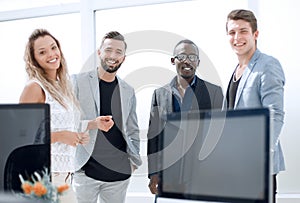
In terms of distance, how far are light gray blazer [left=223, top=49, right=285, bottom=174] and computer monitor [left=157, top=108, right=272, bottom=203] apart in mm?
815

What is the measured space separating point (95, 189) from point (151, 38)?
4.26ft

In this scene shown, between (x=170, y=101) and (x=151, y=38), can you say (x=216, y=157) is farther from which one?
(x=151, y=38)

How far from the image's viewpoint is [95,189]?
261 cm

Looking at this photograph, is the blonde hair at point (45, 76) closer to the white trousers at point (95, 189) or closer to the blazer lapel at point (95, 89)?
the blazer lapel at point (95, 89)

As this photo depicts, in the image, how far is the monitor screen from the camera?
1312 millimetres

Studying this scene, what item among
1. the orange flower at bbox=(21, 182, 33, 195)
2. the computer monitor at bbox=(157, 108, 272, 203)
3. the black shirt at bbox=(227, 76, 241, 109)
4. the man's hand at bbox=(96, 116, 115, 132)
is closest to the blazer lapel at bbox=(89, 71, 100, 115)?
the man's hand at bbox=(96, 116, 115, 132)

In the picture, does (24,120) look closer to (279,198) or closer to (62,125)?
(62,125)

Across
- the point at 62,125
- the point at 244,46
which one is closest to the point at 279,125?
Result: the point at 244,46

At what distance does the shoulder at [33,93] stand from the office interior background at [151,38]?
1066mm

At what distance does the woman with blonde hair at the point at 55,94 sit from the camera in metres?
1.95

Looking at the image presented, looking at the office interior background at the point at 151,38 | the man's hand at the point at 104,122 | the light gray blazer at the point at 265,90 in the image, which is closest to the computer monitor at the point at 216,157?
the light gray blazer at the point at 265,90

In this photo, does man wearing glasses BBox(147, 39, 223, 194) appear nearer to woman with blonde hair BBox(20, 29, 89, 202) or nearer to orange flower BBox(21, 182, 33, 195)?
woman with blonde hair BBox(20, 29, 89, 202)

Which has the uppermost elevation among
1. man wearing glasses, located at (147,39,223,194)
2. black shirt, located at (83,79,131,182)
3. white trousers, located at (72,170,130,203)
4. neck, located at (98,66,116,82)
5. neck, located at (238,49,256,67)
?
neck, located at (238,49,256,67)

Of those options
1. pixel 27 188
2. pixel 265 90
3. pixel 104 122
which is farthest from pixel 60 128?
pixel 265 90
